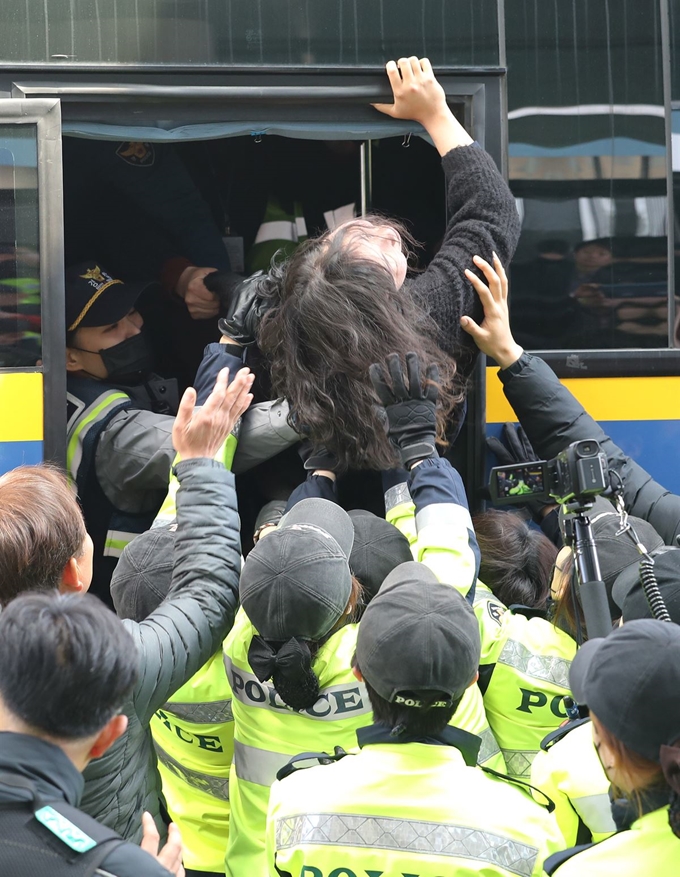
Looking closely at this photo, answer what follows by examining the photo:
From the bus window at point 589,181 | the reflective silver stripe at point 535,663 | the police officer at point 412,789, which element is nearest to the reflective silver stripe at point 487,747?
the reflective silver stripe at point 535,663

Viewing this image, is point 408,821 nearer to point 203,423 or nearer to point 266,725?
point 266,725

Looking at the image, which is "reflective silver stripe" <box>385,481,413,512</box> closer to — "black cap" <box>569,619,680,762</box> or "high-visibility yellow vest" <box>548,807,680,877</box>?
"black cap" <box>569,619,680,762</box>

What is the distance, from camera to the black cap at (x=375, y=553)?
2.51 meters

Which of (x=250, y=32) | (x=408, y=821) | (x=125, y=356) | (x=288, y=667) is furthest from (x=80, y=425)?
(x=408, y=821)

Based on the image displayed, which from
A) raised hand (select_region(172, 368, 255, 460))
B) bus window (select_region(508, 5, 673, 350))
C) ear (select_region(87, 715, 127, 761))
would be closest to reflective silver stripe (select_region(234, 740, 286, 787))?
raised hand (select_region(172, 368, 255, 460))

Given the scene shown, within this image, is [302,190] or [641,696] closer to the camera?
[641,696]

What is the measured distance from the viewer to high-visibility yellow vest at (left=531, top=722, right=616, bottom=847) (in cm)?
202

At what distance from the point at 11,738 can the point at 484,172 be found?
2100 millimetres

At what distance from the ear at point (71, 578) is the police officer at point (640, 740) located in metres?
0.96

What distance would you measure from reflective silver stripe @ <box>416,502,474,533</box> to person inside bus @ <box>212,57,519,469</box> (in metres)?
0.45

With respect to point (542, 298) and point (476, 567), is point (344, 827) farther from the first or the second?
point (542, 298)

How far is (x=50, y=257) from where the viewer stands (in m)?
2.94

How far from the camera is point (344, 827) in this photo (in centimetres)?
176

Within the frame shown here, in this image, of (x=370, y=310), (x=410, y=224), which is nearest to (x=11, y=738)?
(x=370, y=310)
